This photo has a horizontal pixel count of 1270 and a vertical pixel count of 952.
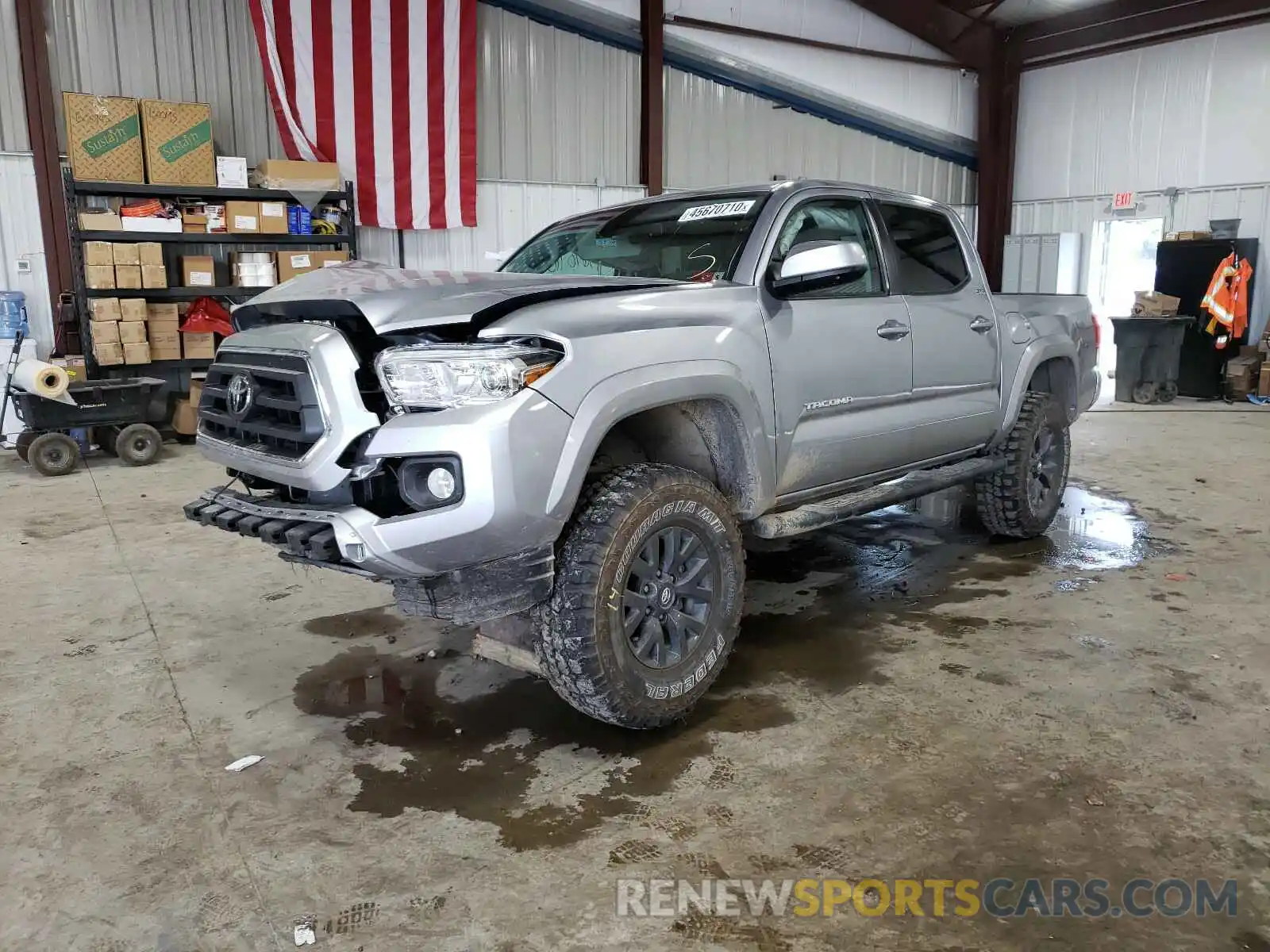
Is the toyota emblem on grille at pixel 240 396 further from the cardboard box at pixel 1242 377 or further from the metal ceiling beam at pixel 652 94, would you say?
the cardboard box at pixel 1242 377

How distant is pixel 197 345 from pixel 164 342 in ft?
0.96

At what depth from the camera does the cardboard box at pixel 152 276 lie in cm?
865

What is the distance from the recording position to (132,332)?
8.60 meters

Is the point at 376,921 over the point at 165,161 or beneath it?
beneath

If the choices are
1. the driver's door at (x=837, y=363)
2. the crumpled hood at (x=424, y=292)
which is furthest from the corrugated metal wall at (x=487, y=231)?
the crumpled hood at (x=424, y=292)

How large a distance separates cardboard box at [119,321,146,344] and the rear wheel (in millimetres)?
1161

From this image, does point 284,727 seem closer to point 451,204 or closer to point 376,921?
point 376,921

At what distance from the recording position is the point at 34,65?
28.5 ft

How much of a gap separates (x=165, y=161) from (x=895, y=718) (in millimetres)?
8535

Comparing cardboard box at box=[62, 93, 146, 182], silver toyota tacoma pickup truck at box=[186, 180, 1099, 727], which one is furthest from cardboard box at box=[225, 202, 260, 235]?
silver toyota tacoma pickup truck at box=[186, 180, 1099, 727]

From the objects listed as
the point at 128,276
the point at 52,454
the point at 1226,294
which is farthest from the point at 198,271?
the point at 1226,294

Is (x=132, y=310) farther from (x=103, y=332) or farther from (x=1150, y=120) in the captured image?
(x=1150, y=120)

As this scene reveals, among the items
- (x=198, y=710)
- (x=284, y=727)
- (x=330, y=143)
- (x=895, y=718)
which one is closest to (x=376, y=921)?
(x=284, y=727)

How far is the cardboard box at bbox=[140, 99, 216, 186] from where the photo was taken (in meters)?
8.63
